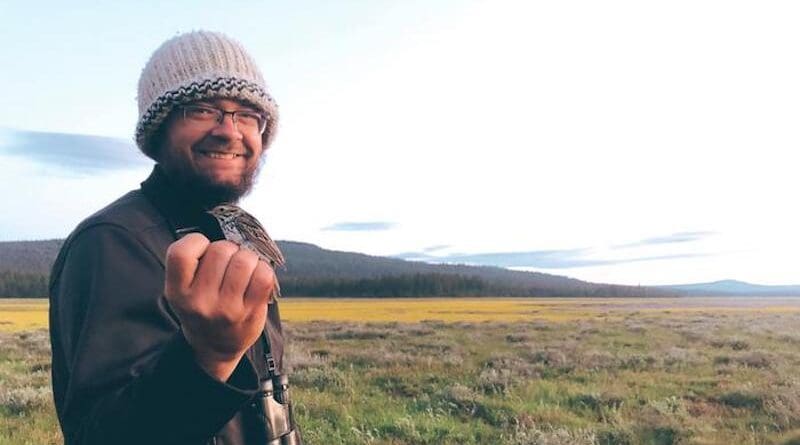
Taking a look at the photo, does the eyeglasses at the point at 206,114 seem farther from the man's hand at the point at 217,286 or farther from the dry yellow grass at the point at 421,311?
the dry yellow grass at the point at 421,311

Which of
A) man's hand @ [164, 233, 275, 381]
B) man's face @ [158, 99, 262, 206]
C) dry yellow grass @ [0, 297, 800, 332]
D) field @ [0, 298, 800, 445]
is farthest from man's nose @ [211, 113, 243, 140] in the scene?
dry yellow grass @ [0, 297, 800, 332]

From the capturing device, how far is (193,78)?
1667mm

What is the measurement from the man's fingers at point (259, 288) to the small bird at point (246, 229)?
55cm

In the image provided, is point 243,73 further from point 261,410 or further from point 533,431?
point 533,431

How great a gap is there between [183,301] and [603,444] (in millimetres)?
7556

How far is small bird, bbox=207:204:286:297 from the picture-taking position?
1.49 metres

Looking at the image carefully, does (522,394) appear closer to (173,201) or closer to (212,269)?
(173,201)

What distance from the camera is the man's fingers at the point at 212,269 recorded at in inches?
33.4

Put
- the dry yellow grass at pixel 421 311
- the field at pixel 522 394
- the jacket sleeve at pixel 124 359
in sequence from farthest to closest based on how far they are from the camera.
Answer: the dry yellow grass at pixel 421 311, the field at pixel 522 394, the jacket sleeve at pixel 124 359

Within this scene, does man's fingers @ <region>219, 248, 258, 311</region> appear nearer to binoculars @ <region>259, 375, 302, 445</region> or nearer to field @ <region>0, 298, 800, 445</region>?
binoculars @ <region>259, 375, 302, 445</region>

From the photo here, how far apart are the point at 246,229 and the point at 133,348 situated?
38 centimetres

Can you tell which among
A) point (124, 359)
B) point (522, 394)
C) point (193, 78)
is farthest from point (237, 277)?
point (522, 394)

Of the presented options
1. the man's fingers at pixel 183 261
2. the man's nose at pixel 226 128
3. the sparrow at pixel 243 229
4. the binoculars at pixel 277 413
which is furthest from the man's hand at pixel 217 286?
the man's nose at pixel 226 128

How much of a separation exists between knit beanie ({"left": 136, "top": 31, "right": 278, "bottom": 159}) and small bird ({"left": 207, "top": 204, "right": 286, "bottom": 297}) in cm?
26
